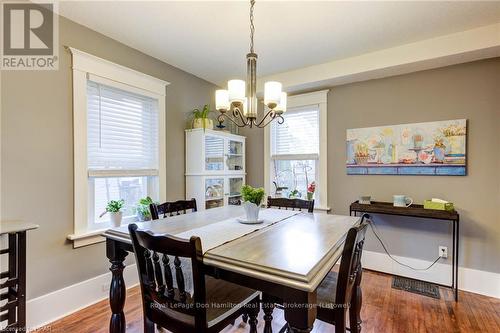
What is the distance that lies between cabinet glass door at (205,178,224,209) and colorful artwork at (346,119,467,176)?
166 cm

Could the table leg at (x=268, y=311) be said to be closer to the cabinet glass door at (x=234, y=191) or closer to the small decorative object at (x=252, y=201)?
the small decorative object at (x=252, y=201)

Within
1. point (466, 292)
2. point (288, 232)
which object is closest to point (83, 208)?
point (288, 232)

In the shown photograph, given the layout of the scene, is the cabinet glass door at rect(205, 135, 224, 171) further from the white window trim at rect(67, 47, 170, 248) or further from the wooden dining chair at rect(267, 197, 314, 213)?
the white window trim at rect(67, 47, 170, 248)

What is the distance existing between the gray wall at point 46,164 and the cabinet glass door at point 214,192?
1232 mm

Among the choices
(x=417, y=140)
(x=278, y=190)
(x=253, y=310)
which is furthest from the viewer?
(x=278, y=190)

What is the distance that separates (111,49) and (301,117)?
2.38m

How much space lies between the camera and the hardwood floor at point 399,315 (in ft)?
6.32

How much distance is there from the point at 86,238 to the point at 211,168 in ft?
4.98

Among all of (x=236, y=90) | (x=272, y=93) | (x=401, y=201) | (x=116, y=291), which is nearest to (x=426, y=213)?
(x=401, y=201)

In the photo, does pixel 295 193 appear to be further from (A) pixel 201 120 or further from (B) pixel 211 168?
(A) pixel 201 120

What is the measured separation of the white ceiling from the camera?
197cm

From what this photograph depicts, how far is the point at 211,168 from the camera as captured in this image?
3.24m

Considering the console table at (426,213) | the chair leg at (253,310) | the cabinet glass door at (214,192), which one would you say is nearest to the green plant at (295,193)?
the console table at (426,213)
